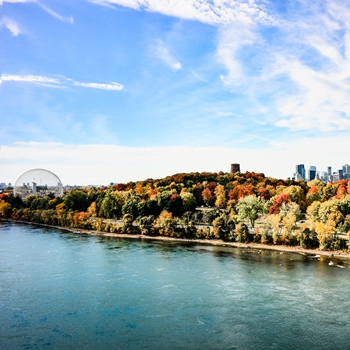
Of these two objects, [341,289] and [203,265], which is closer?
[341,289]

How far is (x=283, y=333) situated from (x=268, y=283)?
420 centimetres

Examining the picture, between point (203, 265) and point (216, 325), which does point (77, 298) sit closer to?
point (216, 325)

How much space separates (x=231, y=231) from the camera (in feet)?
74.2

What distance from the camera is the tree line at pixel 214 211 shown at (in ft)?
68.9

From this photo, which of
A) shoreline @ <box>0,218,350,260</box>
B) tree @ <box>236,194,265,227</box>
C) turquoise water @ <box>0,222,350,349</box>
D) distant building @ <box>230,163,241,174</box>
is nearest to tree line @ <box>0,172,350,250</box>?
tree @ <box>236,194,265,227</box>

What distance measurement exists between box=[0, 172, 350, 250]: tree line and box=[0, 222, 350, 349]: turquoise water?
107 inches

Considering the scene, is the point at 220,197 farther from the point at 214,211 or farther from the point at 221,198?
the point at 214,211

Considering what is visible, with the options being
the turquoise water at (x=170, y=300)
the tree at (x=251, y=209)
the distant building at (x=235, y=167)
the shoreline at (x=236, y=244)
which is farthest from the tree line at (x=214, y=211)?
the distant building at (x=235, y=167)

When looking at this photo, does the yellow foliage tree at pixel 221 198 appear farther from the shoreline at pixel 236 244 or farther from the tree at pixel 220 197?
the shoreline at pixel 236 244

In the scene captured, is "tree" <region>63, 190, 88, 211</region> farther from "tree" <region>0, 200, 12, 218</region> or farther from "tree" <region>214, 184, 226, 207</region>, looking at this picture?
"tree" <region>214, 184, 226, 207</region>

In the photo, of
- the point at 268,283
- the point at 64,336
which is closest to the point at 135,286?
the point at 64,336

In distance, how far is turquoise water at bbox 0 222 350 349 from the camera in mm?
9234

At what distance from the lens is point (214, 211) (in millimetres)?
25297

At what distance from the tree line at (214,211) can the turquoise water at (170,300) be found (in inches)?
107
